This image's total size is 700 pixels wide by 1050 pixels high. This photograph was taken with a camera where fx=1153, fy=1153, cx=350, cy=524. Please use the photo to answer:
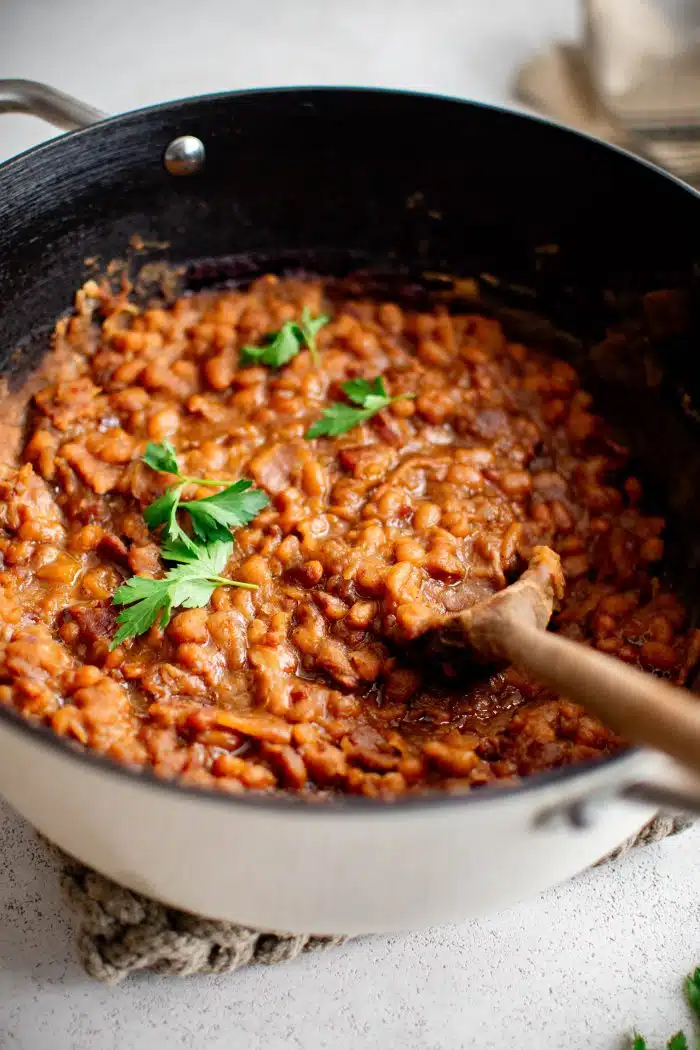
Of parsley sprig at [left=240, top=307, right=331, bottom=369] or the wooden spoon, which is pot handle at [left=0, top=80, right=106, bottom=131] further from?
the wooden spoon

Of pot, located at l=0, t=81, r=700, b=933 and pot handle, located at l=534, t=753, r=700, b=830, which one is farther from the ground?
pot, located at l=0, t=81, r=700, b=933

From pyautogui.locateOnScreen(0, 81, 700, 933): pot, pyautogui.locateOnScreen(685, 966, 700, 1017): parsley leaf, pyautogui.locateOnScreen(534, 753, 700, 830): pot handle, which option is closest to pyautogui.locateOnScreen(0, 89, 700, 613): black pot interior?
pyautogui.locateOnScreen(0, 81, 700, 933): pot

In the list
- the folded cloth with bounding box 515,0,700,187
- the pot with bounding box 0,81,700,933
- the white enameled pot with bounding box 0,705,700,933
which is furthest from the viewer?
the folded cloth with bounding box 515,0,700,187

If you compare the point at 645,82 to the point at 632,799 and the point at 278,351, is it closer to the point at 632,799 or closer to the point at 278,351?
the point at 278,351

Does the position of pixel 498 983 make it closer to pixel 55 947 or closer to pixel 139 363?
pixel 55 947

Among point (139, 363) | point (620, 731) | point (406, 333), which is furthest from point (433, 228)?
point (620, 731)

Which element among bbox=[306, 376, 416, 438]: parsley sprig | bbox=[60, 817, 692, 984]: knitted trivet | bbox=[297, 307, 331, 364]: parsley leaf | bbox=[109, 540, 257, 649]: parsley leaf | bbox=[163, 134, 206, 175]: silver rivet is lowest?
bbox=[60, 817, 692, 984]: knitted trivet

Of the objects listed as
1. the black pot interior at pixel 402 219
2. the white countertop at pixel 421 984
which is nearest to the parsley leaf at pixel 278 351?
the black pot interior at pixel 402 219
